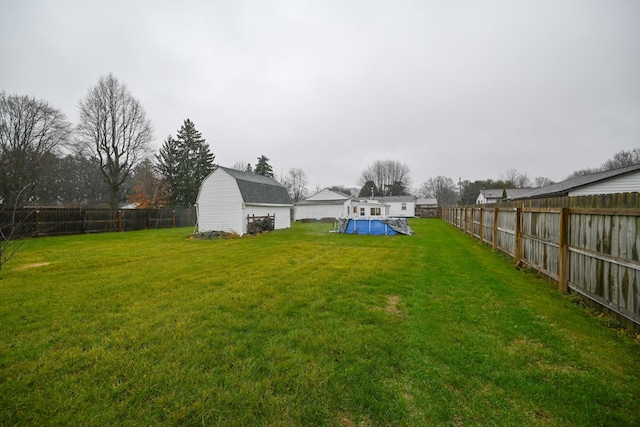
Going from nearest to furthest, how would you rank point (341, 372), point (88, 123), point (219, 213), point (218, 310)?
point (341, 372) → point (218, 310) → point (219, 213) → point (88, 123)

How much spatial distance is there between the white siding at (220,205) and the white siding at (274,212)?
607 mm

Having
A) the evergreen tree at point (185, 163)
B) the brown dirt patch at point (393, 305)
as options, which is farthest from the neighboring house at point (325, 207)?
the brown dirt patch at point (393, 305)

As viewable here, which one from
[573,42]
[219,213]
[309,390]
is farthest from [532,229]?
[219,213]

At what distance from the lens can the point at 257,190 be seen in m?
17.8

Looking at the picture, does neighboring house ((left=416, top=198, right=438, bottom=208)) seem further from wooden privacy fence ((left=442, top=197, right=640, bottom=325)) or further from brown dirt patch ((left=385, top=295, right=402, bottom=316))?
brown dirt patch ((left=385, top=295, right=402, bottom=316))

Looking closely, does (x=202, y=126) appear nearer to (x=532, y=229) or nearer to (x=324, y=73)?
(x=324, y=73)

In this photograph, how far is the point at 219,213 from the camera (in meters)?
16.3

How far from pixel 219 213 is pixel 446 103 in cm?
1973

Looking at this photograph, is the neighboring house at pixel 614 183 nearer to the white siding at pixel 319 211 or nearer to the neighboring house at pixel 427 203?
the white siding at pixel 319 211

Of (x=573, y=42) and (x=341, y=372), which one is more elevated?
(x=573, y=42)

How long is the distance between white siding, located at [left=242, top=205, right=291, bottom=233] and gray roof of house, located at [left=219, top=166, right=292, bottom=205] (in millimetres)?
434

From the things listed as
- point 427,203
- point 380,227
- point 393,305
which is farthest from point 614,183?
point 427,203

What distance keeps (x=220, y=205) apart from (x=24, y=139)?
76.3ft

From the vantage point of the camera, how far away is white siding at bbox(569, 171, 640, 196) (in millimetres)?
12344
